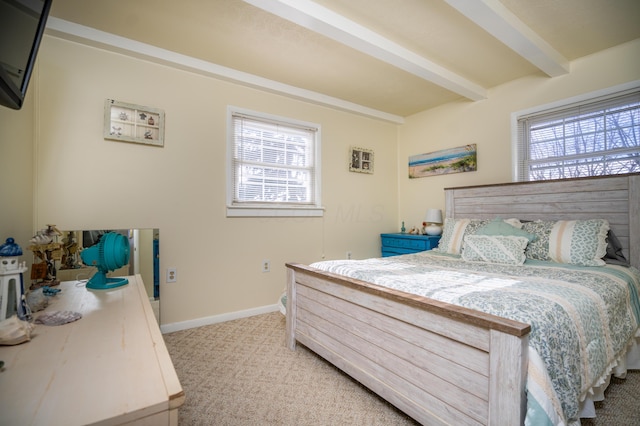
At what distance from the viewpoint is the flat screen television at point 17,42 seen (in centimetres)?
94

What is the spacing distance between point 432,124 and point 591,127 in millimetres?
1604

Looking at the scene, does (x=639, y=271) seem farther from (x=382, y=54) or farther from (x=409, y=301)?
(x=382, y=54)

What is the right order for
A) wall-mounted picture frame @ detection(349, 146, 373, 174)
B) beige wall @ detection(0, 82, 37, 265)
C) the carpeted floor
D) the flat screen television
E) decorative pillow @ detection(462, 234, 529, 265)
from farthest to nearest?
1. wall-mounted picture frame @ detection(349, 146, 373, 174)
2. decorative pillow @ detection(462, 234, 529, 265)
3. beige wall @ detection(0, 82, 37, 265)
4. the carpeted floor
5. the flat screen television

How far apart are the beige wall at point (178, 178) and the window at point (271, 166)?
0.10m

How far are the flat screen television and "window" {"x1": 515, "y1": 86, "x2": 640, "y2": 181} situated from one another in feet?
12.2

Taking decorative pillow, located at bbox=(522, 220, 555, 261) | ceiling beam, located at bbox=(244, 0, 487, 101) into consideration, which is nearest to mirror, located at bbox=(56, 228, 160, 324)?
ceiling beam, located at bbox=(244, 0, 487, 101)

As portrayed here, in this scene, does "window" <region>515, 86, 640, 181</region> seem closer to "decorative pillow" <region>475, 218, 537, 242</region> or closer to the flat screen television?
"decorative pillow" <region>475, 218, 537, 242</region>

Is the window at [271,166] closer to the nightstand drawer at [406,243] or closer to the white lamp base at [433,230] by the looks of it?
the nightstand drawer at [406,243]

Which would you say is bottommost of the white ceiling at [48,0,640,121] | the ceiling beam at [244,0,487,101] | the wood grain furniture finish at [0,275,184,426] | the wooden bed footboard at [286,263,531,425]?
the wooden bed footboard at [286,263,531,425]

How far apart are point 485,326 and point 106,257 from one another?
180 cm

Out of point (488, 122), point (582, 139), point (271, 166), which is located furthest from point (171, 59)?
point (582, 139)

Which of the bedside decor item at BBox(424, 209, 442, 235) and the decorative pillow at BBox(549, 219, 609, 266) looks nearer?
the decorative pillow at BBox(549, 219, 609, 266)

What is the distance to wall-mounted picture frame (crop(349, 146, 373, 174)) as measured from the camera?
393cm

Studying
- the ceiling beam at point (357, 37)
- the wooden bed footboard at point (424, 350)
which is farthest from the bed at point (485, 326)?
the ceiling beam at point (357, 37)
